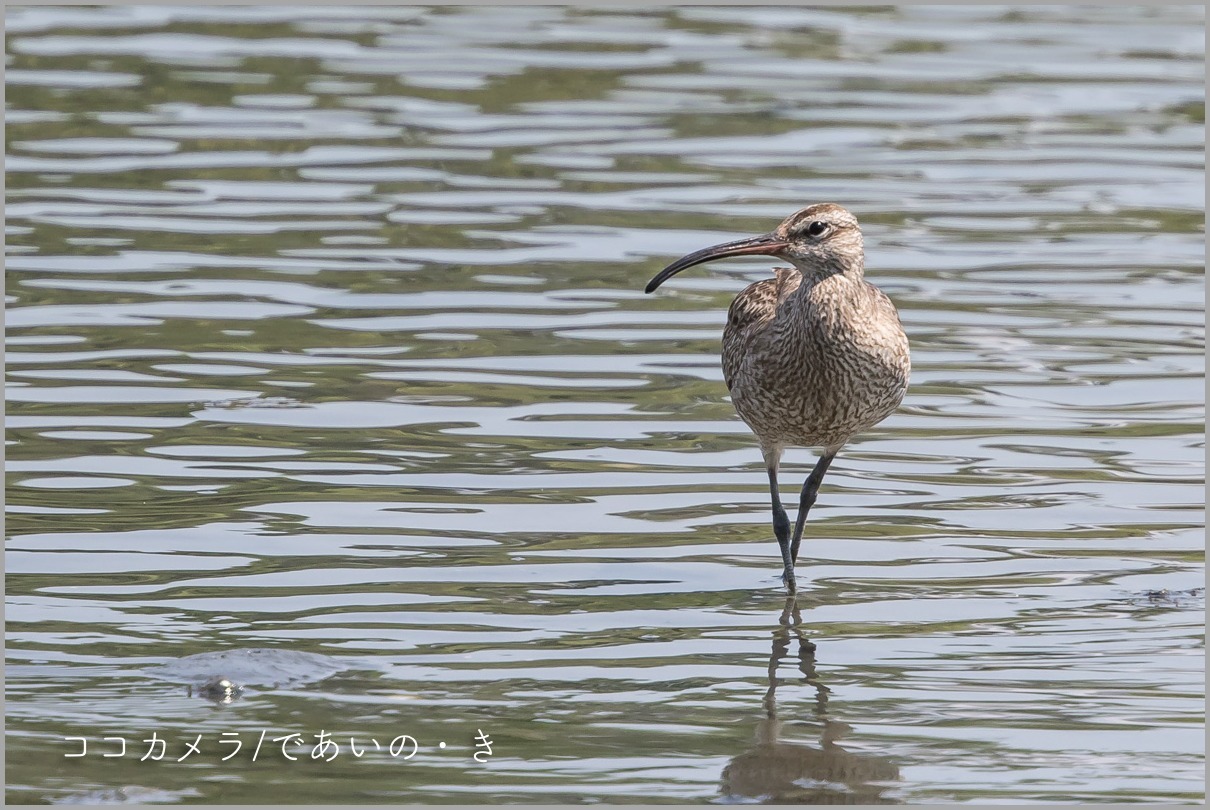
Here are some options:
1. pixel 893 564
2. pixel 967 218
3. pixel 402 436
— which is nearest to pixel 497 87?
pixel 967 218

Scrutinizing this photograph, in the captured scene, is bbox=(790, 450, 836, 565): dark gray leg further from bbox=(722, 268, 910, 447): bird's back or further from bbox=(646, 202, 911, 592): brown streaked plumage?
bbox=(722, 268, 910, 447): bird's back

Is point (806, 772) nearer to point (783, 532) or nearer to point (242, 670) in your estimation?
point (242, 670)

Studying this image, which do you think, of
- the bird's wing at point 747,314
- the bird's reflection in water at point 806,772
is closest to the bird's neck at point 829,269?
the bird's wing at point 747,314

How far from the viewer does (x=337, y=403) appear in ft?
36.4

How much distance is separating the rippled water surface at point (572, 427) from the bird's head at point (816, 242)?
1386mm

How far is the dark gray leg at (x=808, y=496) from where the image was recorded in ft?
30.5

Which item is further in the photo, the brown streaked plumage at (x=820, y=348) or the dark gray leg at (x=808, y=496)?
the dark gray leg at (x=808, y=496)

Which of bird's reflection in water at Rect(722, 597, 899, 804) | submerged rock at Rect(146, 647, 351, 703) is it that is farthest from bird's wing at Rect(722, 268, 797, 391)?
submerged rock at Rect(146, 647, 351, 703)

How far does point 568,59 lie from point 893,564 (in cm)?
1091

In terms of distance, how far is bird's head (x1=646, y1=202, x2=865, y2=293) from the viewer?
29.6 ft

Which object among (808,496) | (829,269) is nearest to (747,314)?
(829,269)

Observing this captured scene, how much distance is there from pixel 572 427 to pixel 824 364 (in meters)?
2.15

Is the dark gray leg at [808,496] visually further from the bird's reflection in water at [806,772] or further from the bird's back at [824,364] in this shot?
the bird's reflection in water at [806,772]

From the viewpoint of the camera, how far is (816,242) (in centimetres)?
905
